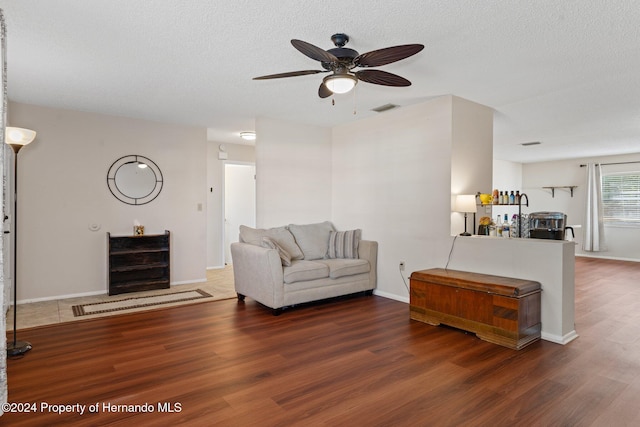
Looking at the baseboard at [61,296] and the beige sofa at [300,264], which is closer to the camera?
the beige sofa at [300,264]

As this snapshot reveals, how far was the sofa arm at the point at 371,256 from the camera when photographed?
15.7 ft

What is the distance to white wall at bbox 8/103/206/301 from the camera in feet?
14.5

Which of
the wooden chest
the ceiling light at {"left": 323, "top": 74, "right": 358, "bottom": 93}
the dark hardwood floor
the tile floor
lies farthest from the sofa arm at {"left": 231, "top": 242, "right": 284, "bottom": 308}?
the ceiling light at {"left": 323, "top": 74, "right": 358, "bottom": 93}

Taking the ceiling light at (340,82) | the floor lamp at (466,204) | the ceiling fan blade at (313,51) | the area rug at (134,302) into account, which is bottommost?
the area rug at (134,302)

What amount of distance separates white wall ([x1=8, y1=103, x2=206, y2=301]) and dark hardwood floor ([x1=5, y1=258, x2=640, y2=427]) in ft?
4.61

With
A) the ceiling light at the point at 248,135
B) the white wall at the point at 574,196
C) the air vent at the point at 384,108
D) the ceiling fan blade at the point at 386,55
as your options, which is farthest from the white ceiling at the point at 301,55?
the white wall at the point at 574,196

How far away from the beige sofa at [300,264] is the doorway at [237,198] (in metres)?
2.99

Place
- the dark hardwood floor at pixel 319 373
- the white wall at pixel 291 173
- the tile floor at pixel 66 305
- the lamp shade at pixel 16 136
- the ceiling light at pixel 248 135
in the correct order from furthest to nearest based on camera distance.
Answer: the ceiling light at pixel 248 135 < the white wall at pixel 291 173 < the tile floor at pixel 66 305 < the lamp shade at pixel 16 136 < the dark hardwood floor at pixel 319 373

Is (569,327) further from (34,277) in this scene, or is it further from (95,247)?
(34,277)

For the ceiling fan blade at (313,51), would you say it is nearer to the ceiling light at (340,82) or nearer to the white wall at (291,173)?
the ceiling light at (340,82)

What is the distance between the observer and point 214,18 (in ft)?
7.77

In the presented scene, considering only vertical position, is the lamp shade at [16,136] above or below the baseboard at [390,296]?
above

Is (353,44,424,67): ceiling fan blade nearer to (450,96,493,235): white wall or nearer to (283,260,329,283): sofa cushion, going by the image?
(450,96,493,235): white wall

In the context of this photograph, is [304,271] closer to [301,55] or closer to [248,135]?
[301,55]
